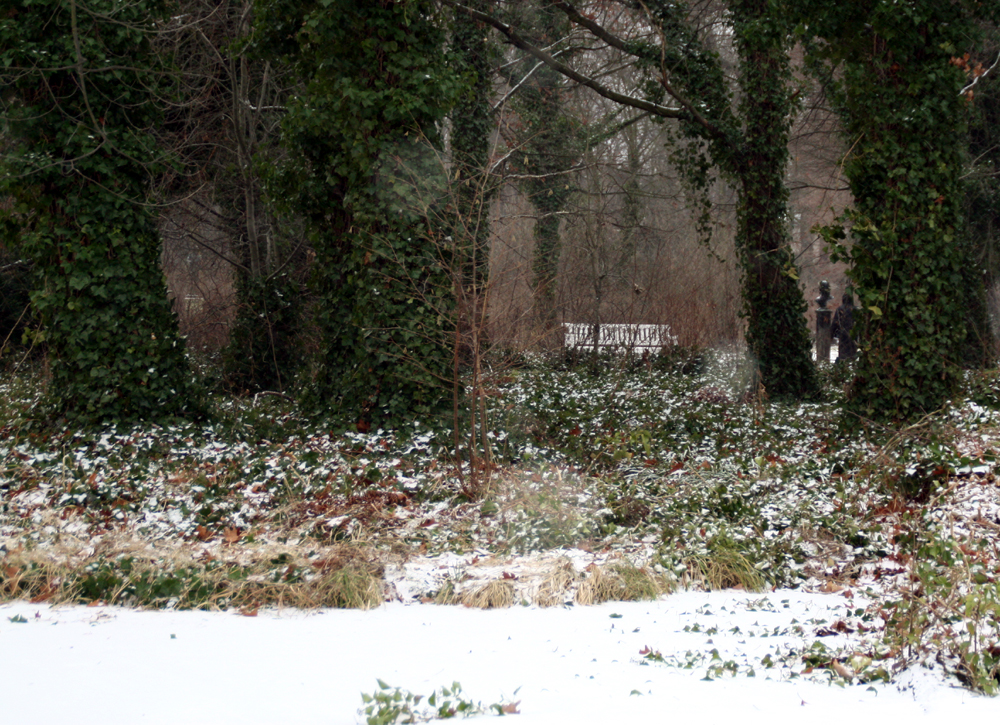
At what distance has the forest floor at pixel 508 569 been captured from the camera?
12.1 ft

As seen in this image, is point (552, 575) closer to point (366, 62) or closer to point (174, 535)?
point (174, 535)

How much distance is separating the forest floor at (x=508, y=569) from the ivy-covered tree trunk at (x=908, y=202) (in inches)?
19.7

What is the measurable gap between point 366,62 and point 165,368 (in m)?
3.93

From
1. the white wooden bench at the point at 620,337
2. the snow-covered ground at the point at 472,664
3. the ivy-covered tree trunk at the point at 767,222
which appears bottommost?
the snow-covered ground at the point at 472,664

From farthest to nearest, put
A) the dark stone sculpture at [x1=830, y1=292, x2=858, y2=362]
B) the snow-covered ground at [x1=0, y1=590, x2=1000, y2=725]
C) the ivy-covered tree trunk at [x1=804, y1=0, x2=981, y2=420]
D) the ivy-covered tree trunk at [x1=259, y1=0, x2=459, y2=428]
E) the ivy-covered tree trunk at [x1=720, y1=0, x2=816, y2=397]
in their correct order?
the dark stone sculpture at [x1=830, y1=292, x2=858, y2=362], the ivy-covered tree trunk at [x1=720, y1=0, x2=816, y2=397], the ivy-covered tree trunk at [x1=259, y1=0, x2=459, y2=428], the ivy-covered tree trunk at [x1=804, y1=0, x2=981, y2=420], the snow-covered ground at [x1=0, y1=590, x2=1000, y2=725]

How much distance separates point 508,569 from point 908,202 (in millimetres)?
5419

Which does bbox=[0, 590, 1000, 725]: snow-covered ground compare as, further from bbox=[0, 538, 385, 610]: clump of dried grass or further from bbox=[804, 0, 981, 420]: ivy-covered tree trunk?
bbox=[804, 0, 981, 420]: ivy-covered tree trunk

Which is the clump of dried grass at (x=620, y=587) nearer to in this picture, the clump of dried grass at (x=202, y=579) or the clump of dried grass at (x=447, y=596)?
the clump of dried grass at (x=447, y=596)

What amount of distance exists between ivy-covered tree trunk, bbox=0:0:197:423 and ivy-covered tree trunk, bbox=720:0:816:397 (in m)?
7.59

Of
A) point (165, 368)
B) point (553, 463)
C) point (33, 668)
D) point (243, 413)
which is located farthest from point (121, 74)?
point (33, 668)

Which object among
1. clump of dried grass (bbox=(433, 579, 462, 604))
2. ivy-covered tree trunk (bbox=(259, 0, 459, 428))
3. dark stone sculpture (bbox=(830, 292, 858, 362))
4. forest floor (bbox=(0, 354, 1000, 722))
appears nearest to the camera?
forest floor (bbox=(0, 354, 1000, 722))

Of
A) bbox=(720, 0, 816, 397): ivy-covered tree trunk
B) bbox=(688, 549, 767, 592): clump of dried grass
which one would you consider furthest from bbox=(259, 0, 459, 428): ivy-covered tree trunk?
bbox=(720, 0, 816, 397): ivy-covered tree trunk

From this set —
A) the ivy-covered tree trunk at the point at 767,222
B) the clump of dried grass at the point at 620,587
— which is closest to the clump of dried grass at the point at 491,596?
the clump of dried grass at the point at 620,587

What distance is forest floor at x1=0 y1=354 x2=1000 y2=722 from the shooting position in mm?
3676
